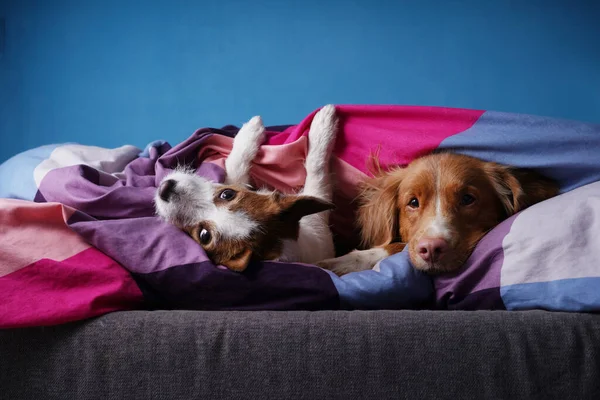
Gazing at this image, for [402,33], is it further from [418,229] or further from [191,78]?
[418,229]

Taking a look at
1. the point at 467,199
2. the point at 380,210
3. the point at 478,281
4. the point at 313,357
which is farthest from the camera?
the point at 380,210

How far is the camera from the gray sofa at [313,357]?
1.10 meters

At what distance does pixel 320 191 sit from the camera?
6.01 ft

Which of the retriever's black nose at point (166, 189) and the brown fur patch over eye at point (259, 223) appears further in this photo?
the retriever's black nose at point (166, 189)

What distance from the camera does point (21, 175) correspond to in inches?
74.1

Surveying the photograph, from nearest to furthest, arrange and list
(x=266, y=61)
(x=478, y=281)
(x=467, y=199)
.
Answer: (x=478, y=281), (x=467, y=199), (x=266, y=61)

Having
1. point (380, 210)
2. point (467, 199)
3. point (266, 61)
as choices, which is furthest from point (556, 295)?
point (266, 61)

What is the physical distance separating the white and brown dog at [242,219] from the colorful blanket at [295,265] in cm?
7

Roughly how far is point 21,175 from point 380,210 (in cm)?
133

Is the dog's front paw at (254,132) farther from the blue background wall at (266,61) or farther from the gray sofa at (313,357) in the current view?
the blue background wall at (266,61)

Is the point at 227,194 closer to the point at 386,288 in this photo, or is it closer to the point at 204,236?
the point at 204,236

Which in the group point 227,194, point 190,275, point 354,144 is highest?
point 354,144

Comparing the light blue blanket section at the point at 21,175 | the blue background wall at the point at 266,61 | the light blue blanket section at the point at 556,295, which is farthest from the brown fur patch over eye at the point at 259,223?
the blue background wall at the point at 266,61

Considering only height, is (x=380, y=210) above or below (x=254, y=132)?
below
